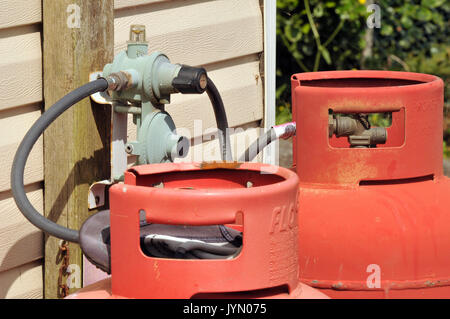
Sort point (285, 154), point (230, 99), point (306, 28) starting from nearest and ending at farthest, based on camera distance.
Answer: point (230, 99), point (285, 154), point (306, 28)

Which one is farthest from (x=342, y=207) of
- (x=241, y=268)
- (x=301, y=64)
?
(x=301, y=64)

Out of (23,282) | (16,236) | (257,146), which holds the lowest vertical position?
(23,282)

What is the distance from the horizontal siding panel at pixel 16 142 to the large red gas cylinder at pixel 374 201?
0.65m

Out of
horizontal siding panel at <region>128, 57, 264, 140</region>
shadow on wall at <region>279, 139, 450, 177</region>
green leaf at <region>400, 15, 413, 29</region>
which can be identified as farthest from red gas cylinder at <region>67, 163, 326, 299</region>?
green leaf at <region>400, 15, 413, 29</region>

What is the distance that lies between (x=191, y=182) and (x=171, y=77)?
0.96 ft

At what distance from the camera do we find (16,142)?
1.88 meters

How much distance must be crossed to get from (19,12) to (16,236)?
543 millimetres

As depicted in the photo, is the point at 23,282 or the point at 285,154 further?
the point at 285,154

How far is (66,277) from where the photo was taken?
6.59 feet

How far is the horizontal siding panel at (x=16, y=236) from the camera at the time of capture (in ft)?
6.14

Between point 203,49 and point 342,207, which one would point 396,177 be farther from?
point 203,49
